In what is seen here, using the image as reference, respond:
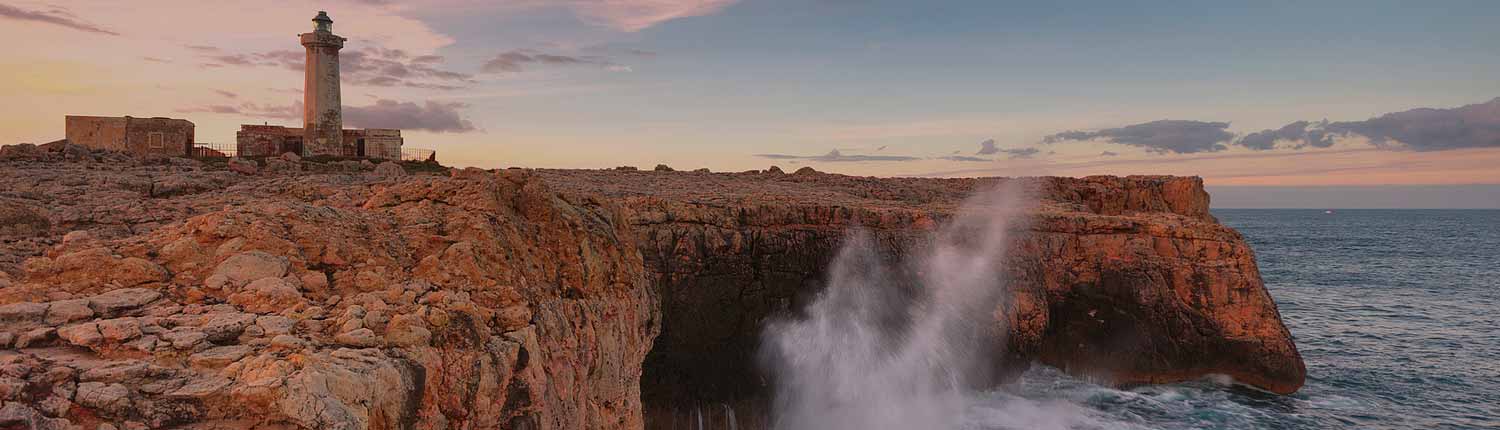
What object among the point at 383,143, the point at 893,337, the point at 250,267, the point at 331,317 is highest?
the point at 383,143

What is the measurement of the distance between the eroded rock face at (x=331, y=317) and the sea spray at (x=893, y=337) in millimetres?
11898

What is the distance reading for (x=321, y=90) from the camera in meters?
38.6

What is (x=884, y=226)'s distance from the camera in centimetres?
2517

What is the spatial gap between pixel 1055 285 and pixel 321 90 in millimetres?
32026

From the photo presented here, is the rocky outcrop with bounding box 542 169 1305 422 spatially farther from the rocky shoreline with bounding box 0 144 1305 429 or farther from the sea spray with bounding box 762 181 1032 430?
the rocky shoreline with bounding box 0 144 1305 429

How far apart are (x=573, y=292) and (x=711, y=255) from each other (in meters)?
14.0

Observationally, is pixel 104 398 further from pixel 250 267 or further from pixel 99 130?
pixel 99 130

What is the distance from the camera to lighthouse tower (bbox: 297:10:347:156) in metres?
38.5

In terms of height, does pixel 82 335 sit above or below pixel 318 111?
below

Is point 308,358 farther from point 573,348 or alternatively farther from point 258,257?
point 573,348

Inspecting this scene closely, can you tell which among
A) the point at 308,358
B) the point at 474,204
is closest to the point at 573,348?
the point at 474,204

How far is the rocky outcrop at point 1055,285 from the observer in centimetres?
2266

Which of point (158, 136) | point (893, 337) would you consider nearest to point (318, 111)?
point (158, 136)

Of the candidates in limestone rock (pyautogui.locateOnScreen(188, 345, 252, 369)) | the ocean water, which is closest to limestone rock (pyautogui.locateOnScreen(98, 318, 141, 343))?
limestone rock (pyautogui.locateOnScreen(188, 345, 252, 369))
